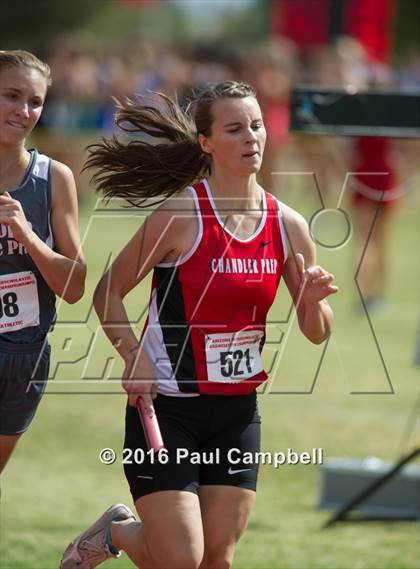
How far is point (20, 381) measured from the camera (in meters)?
4.71

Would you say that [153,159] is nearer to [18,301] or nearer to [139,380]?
[18,301]

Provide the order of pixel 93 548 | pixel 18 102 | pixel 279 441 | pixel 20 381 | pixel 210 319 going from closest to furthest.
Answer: pixel 210 319
pixel 18 102
pixel 20 381
pixel 93 548
pixel 279 441

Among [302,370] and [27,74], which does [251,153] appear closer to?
[27,74]

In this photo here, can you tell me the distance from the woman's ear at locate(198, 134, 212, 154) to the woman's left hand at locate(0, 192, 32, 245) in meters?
0.73

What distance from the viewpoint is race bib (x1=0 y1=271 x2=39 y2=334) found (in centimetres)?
464

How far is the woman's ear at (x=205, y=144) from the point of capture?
462 cm

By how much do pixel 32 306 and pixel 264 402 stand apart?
4638 mm

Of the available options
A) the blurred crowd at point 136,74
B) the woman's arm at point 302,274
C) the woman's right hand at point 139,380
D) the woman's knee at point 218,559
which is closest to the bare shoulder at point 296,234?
the woman's arm at point 302,274

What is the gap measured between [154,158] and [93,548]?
59.8 inches

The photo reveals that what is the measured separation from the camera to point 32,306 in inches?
185

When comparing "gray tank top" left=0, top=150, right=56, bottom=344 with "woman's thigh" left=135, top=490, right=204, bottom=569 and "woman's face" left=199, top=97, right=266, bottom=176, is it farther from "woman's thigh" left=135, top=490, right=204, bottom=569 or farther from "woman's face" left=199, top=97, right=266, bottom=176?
"woman's thigh" left=135, top=490, right=204, bottom=569

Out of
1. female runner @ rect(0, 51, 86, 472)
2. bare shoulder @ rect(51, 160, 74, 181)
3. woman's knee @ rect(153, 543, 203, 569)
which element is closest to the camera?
woman's knee @ rect(153, 543, 203, 569)

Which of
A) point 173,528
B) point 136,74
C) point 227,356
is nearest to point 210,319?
point 227,356

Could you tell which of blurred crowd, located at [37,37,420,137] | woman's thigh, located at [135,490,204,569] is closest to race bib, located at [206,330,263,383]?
woman's thigh, located at [135,490,204,569]
